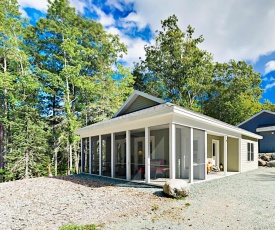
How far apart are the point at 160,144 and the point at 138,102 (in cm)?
272

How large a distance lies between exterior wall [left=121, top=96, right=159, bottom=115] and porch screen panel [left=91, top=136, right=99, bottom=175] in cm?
253

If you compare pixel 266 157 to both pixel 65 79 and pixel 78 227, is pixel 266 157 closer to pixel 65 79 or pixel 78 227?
pixel 65 79

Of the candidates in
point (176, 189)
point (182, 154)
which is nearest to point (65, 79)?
point (182, 154)

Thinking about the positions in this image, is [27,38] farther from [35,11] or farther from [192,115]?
[192,115]

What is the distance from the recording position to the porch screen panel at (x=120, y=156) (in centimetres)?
1045

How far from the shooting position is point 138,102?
1186 centimetres

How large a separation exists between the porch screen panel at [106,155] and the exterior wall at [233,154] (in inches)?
302

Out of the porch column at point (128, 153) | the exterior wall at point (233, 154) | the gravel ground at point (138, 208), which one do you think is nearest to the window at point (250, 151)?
the exterior wall at point (233, 154)

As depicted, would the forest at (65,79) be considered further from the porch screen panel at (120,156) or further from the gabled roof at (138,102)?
the porch screen panel at (120,156)

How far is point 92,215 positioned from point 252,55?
33690 mm

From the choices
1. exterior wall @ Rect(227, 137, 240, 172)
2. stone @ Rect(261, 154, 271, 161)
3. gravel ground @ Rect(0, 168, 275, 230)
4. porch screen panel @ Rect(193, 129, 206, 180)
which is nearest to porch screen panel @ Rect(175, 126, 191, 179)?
porch screen panel @ Rect(193, 129, 206, 180)

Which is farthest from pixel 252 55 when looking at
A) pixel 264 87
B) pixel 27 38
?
pixel 27 38

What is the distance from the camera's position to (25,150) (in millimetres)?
15164

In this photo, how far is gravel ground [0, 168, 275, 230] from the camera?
14.9 feet
